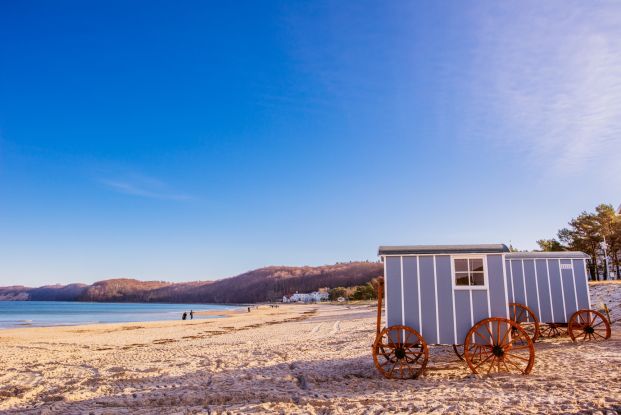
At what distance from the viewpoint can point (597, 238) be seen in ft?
142

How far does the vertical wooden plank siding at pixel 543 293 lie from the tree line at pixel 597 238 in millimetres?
33392

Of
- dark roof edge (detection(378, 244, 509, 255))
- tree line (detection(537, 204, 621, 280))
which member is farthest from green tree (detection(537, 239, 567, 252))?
dark roof edge (detection(378, 244, 509, 255))

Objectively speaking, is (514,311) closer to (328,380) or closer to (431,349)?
(431,349)

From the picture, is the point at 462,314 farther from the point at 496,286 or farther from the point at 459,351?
the point at 459,351

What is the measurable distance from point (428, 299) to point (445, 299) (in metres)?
0.43

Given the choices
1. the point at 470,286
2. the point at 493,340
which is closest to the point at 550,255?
the point at 470,286

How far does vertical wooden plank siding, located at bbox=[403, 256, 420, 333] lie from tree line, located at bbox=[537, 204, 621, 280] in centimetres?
4063

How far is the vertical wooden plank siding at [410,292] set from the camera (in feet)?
33.3

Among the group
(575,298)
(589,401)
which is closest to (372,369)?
(589,401)

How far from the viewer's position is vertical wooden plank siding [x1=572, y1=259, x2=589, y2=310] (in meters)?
14.4

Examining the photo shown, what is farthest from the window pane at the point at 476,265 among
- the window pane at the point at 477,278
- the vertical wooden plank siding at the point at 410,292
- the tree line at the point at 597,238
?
the tree line at the point at 597,238

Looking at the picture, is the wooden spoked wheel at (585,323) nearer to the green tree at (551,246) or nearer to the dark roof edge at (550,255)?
the dark roof edge at (550,255)

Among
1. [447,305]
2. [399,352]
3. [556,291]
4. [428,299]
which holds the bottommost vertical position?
[399,352]

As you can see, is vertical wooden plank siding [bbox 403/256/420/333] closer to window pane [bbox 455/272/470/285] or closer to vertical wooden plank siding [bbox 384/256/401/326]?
vertical wooden plank siding [bbox 384/256/401/326]
